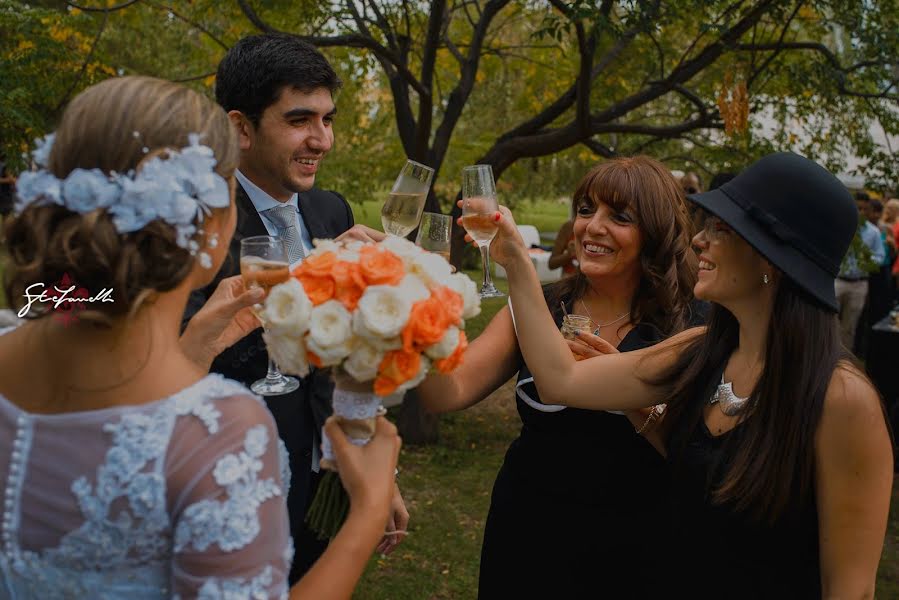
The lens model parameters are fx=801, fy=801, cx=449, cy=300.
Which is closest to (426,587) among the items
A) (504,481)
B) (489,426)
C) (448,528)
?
(448,528)

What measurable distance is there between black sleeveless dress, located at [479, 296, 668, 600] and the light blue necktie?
1033 millimetres

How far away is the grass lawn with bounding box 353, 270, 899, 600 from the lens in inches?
221

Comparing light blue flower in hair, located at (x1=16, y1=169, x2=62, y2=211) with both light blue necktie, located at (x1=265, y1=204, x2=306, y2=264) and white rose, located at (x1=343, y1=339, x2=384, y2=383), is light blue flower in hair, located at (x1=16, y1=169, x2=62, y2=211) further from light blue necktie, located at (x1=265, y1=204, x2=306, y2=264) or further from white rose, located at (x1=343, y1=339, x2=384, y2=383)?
light blue necktie, located at (x1=265, y1=204, x2=306, y2=264)

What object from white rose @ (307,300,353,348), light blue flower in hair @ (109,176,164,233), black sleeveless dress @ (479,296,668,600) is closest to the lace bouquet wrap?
white rose @ (307,300,353,348)

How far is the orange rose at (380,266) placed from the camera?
172 cm

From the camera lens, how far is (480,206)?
2.80m

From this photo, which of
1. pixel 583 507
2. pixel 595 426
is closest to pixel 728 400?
pixel 595 426

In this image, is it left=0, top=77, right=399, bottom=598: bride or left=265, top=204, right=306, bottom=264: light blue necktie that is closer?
left=0, top=77, right=399, bottom=598: bride

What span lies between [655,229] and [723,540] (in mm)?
1341

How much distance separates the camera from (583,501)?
3.07 meters

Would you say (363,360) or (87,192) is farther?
(363,360)

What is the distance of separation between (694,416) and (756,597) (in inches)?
22.0

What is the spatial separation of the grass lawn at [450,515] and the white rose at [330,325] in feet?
13.8

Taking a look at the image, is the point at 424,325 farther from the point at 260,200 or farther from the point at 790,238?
the point at 260,200
